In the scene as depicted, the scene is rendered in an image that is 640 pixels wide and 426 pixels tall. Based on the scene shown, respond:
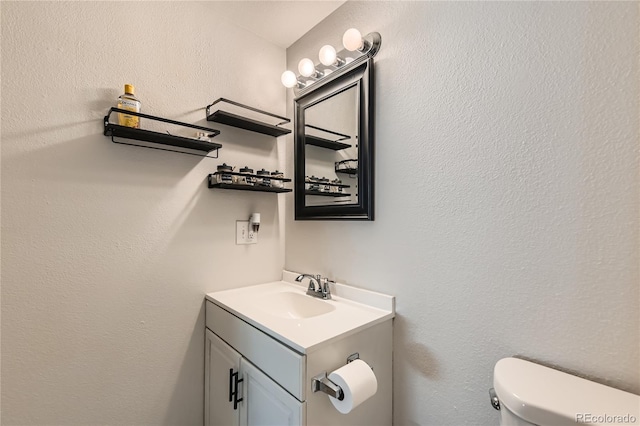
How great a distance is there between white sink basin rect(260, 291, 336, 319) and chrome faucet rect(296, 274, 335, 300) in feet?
0.08

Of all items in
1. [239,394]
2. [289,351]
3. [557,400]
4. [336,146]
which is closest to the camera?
[557,400]

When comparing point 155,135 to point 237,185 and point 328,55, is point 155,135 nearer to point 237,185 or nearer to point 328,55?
point 237,185

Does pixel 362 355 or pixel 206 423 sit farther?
pixel 206 423

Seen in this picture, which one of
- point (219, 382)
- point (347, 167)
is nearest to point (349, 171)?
point (347, 167)

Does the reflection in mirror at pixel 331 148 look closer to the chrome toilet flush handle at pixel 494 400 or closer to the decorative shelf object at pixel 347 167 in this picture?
the decorative shelf object at pixel 347 167

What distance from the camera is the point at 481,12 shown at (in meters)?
0.97

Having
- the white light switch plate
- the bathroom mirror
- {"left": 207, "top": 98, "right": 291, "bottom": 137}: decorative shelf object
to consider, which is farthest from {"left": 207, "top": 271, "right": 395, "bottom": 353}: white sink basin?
{"left": 207, "top": 98, "right": 291, "bottom": 137}: decorative shelf object

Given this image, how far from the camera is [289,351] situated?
938 mm

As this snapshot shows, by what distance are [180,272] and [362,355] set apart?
3.00 ft

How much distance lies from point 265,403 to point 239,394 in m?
0.20

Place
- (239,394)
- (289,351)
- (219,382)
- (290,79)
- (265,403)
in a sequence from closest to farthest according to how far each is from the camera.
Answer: (289,351) < (265,403) < (239,394) < (219,382) < (290,79)

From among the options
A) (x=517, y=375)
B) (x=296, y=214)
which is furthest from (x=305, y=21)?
(x=517, y=375)

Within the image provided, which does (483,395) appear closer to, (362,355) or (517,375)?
(517,375)

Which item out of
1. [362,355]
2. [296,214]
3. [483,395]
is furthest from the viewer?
[296,214]
